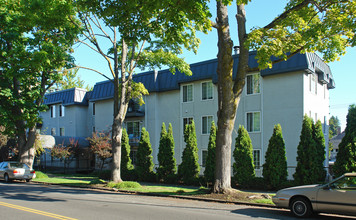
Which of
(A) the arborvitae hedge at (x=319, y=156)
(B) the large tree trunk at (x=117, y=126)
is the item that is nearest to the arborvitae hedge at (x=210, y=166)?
(B) the large tree trunk at (x=117, y=126)

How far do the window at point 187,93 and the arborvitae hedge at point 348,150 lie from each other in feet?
43.4

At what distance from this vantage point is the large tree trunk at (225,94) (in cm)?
1356

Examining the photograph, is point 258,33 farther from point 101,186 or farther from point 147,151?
point 147,151

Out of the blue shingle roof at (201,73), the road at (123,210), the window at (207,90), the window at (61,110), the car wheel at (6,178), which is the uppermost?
the blue shingle roof at (201,73)

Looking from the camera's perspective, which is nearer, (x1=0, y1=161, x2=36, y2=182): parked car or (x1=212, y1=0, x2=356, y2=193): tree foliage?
(x1=212, y1=0, x2=356, y2=193): tree foliage

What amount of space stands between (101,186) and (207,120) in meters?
10.8

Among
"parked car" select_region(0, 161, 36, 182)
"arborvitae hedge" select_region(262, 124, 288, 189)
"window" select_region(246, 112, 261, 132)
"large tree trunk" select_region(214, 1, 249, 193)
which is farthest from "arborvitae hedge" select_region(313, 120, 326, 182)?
"parked car" select_region(0, 161, 36, 182)

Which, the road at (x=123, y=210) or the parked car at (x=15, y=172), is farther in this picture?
the parked car at (x=15, y=172)

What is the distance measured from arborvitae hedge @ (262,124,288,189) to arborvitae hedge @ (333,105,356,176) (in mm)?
2941

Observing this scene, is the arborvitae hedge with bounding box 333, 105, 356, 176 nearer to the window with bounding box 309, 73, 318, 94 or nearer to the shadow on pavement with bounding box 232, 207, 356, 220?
the window with bounding box 309, 73, 318, 94

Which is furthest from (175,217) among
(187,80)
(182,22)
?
(187,80)

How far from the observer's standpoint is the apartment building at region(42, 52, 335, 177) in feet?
70.9

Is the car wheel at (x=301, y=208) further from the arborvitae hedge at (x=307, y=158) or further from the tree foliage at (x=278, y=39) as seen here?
the arborvitae hedge at (x=307, y=158)

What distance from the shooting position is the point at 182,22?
12461 mm
